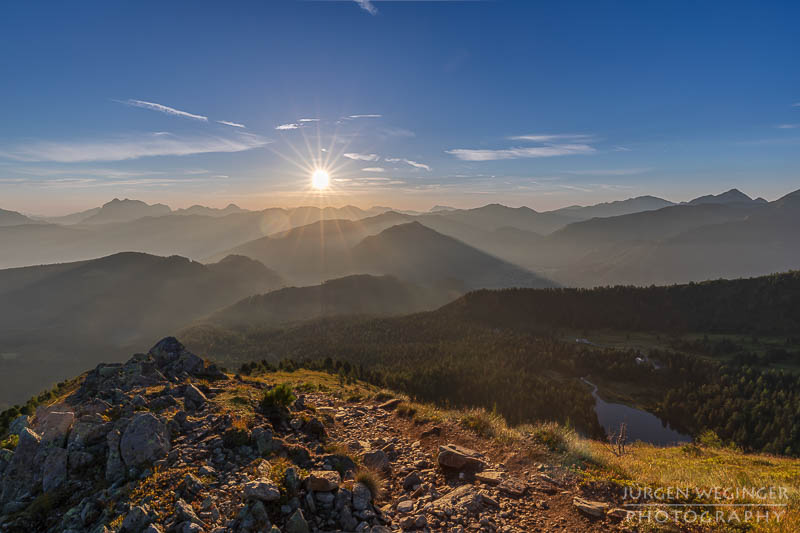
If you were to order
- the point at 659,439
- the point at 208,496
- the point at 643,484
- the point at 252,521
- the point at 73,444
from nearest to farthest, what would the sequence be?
1. the point at 252,521
2. the point at 208,496
3. the point at 643,484
4. the point at 73,444
5. the point at 659,439

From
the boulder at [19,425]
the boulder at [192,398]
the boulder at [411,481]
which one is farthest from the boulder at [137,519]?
the boulder at [19,425]

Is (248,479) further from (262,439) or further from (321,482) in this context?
(321,482)

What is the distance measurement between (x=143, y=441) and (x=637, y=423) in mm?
64397

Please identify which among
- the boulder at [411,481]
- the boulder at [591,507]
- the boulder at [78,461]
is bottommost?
the boulder at [411,481]

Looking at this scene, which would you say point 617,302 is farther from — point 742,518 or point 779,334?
point 742,518

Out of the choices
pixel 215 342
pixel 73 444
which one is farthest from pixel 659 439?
pixel 215 342

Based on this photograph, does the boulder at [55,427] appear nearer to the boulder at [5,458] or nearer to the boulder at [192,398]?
the boulder at [5,458]

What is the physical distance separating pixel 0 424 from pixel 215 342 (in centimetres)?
11904

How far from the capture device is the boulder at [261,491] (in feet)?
26.2

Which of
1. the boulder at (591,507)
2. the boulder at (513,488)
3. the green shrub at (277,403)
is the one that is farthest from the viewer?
the green shrub at (277,403)

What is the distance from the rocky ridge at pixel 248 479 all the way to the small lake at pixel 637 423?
4465 centimetres

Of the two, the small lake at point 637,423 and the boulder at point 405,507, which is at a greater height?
the boulder at point 405,507

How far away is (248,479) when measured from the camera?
897 centimetres

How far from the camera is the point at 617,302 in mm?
106625
